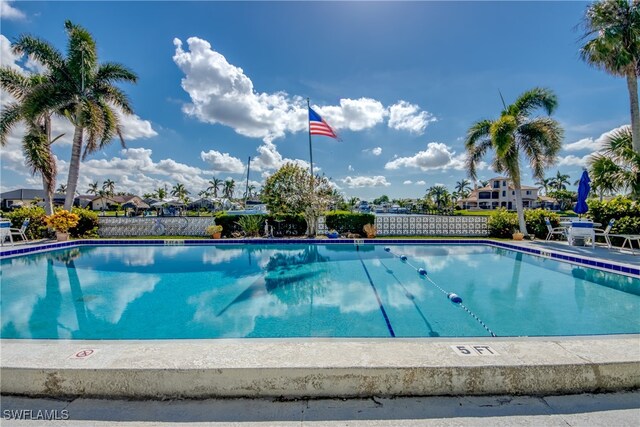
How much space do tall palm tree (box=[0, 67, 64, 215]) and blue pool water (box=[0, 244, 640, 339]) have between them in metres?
6.38

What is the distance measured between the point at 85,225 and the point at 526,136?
2221cm

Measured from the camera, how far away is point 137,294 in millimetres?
6453

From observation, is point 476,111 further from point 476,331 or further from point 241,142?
point 241,142

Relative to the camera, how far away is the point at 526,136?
1366 cm

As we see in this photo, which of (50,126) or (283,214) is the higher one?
(50,126)

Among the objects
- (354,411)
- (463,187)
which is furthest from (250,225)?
(463,187)

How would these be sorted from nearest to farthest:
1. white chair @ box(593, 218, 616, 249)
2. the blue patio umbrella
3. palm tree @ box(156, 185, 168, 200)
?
white chair @ box(593, 218, 616, 249) → the blue patio umbrella → palm tree @ box(156, 185, 168, 200)

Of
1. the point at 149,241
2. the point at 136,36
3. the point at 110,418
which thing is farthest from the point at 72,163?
the point at 110,418

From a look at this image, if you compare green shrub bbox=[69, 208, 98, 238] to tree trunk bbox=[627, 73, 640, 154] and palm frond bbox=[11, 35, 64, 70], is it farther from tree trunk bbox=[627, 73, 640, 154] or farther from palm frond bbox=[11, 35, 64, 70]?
tree trunk bbox=[627, 73, 640, 154]

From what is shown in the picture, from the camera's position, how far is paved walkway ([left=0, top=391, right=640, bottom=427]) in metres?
1.97

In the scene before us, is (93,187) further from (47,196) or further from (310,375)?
(310,375)

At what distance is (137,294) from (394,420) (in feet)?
21.1

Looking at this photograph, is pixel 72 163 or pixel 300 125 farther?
pixel 300 125

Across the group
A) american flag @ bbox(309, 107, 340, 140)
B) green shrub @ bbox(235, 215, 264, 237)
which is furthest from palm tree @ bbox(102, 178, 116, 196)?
american flag @ bbox(309, 107, 340, 140)
